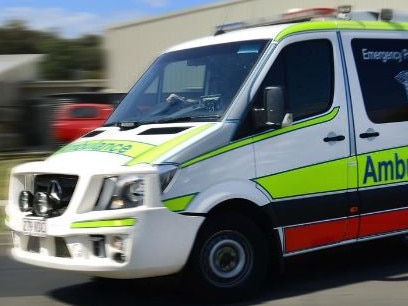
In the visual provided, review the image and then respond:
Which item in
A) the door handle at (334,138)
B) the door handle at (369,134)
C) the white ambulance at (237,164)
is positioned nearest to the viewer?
Answer: the white ambulance at (237,164)

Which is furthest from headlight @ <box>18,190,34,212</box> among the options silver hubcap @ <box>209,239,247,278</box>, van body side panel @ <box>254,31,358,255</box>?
van body side panel @ <box>254,31,358,255</box>

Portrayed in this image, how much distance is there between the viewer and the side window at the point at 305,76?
6281 millimetres

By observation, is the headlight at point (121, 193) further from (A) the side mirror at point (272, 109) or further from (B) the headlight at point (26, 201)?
(A) the side mirror at point (272, 109)

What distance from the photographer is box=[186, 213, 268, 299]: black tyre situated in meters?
5.79

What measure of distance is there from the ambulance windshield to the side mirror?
0.28 m

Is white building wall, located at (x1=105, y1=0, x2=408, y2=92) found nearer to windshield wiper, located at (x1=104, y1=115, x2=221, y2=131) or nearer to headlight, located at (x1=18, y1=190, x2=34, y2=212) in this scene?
windshield wiper, located at (x1=104, y1=115, x2=221, y2=131)

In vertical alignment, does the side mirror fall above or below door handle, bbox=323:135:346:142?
above

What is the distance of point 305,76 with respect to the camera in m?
6.42

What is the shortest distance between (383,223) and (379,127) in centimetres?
86

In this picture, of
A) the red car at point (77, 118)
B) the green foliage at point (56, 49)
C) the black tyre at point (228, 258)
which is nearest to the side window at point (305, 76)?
the black tyre at point (228, 258)

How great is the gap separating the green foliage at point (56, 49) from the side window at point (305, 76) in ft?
164

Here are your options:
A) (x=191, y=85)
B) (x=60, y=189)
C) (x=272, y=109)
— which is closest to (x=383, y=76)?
(x=272, y=109)

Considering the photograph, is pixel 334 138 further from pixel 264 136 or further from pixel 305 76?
pixel 264 136

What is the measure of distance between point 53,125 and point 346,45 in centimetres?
1344
